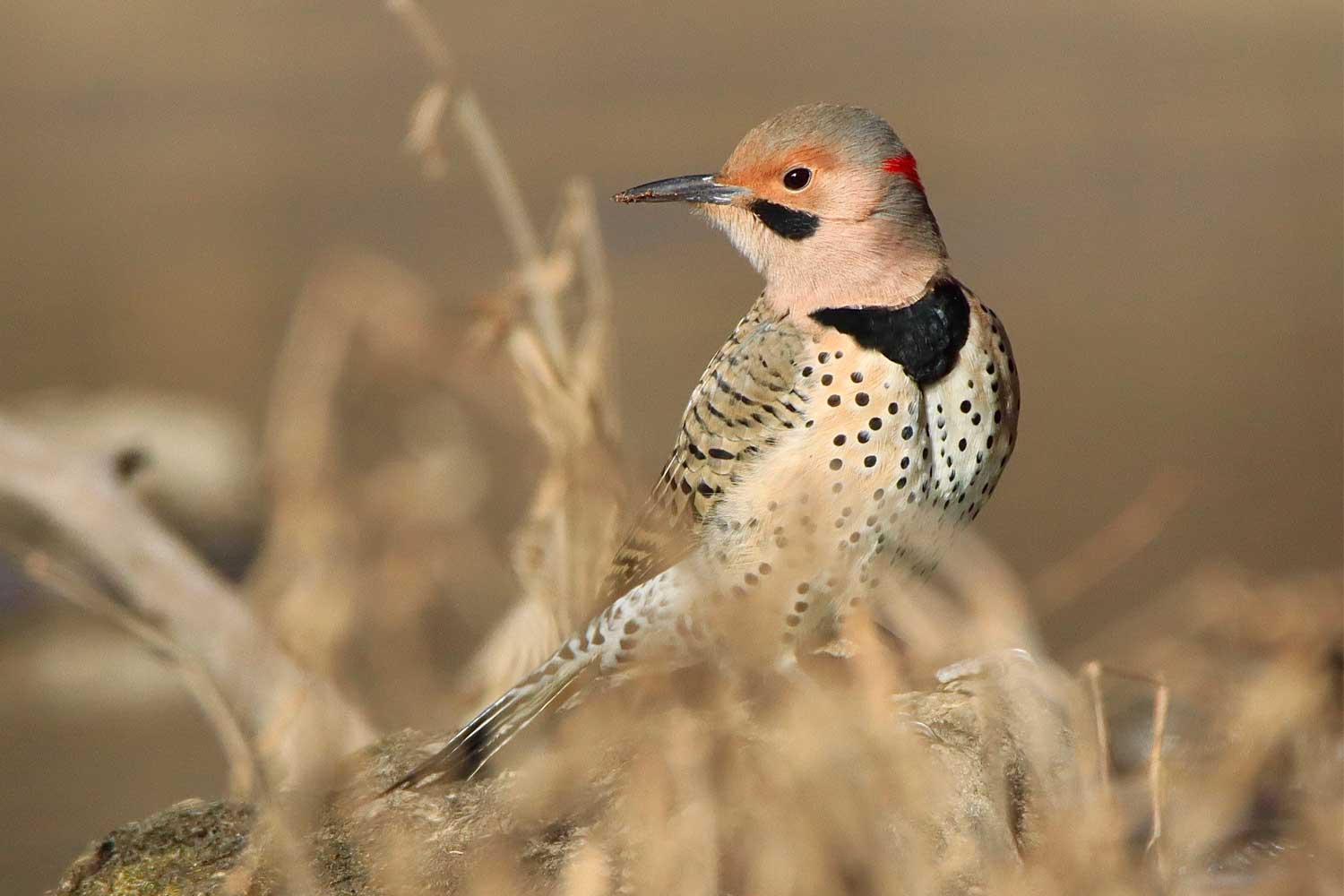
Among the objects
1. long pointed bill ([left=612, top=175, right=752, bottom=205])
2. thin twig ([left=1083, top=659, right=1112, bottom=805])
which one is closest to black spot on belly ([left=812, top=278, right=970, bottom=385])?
long pointed bill ([left=612, top=175, right=752, bottom=205])

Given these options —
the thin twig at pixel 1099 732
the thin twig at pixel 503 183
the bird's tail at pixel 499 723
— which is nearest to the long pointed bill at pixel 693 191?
the thin twig at pixel 503 183

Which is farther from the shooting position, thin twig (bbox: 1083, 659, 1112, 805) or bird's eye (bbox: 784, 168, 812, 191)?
bird's eye (bbox: 784, 168, 812, 191)

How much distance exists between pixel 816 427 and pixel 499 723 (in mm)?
895

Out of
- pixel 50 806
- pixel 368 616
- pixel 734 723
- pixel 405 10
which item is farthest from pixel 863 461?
pixel 50 806

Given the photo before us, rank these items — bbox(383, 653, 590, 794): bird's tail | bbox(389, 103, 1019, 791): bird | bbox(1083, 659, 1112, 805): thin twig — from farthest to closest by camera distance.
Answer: bbox(389, 103, 1019, 791): bird, bbox(383, 653, 590, 794): bird's tail, bbox(1083, 659, 1112, 805): thin twig

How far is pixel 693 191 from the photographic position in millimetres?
3799

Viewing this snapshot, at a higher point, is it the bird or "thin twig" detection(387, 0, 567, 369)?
"thin twig" detection(387, 0, 567, 369)

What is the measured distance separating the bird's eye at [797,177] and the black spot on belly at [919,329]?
0.91 ft

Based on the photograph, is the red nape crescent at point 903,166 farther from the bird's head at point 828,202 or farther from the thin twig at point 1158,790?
the thin twig at point 1158,790

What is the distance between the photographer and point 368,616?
5.67 metres

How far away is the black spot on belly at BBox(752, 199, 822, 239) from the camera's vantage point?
3.77 meters

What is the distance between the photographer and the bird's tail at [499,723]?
11.4 feet

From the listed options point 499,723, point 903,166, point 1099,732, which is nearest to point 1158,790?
point 1099,732

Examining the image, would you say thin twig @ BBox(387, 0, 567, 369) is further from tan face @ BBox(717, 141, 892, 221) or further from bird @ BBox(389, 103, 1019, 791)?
tan face @ BBox(717, 141, 892, 221)
